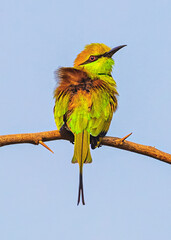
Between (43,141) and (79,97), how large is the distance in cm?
107

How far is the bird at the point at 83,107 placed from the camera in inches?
177

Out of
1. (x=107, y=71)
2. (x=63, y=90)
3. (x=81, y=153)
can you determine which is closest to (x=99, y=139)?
(x=81, y=153)

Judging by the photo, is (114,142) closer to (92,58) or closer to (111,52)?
(92,58)

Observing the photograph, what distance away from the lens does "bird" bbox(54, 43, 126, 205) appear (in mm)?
4496

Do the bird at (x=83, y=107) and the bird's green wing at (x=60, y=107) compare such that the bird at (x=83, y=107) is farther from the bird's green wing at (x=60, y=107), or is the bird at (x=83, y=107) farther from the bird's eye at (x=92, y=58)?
the bird's eye at (x=92, y=58)

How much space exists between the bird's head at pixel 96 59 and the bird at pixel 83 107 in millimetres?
67

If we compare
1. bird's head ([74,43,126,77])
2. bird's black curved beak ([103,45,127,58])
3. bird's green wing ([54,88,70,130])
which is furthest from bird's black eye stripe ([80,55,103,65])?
bird's green wing ([54,88,70,130])

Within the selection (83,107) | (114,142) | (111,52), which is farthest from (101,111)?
(111,52)

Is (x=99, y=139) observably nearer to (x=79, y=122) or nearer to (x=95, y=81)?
(x=79, y=122)

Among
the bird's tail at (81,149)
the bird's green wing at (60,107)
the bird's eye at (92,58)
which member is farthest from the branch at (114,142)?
the bird's eye at (92,58)

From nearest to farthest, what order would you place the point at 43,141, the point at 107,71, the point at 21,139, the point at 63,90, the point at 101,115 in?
the point at 21,139 → the point at 43,141 → the point at 101,115 → the point at 63,90 → the point at 107,71

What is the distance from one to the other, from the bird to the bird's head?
0.22 ft

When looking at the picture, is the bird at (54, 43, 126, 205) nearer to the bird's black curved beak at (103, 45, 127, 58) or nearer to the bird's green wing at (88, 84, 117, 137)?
the bird's green wing at (88, 84, 117, 137)

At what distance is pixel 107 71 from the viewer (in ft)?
19.1
